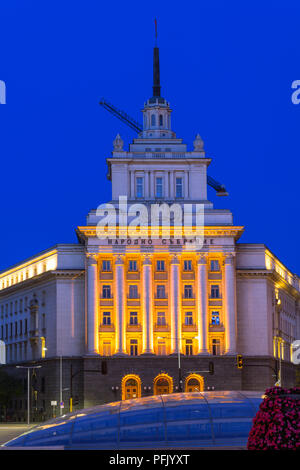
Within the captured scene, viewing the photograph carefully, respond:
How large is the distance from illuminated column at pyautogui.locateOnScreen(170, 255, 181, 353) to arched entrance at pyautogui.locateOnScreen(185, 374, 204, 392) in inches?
187

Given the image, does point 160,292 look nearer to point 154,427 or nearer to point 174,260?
point 174,260

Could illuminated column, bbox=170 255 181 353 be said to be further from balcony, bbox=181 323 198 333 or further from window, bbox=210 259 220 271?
window, bbox=210 259 220 271

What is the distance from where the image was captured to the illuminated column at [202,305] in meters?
138

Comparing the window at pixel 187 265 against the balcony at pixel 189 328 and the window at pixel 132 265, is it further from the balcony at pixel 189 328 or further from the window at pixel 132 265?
the balcony at pixel 189 328

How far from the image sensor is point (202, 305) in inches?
5507

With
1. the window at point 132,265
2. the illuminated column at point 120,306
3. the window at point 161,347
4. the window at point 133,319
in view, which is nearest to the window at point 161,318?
the window at point 161,347

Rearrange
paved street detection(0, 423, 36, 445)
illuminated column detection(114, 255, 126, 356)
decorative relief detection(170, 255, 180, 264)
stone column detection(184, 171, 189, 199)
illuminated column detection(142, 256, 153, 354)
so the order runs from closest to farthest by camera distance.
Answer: paved street detection(0, 423, 36, 445) → illuminated column detection(114, 255, 126, 356) → illuminated column detection(142, 256, 153, 354) → decorative relief detection(170, 255, 180, 264) → stone column detection(184, 171, 189, 199)

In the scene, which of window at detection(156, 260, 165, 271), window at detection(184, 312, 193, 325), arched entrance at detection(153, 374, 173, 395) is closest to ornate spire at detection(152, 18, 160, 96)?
window at detection(156, 260, 165, 271)

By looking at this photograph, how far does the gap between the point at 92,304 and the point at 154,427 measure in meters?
93.7

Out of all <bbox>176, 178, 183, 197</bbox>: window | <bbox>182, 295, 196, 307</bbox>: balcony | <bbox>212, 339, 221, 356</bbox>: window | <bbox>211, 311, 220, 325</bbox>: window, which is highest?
<bbox>176, 178, 183, 197</bbox>: window

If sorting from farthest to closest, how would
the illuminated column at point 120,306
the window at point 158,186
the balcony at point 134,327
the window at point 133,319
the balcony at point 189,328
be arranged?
the window at point 158,186, the window at point 133,319, the balcony at point 134,327, the balcony at point 189,328, the illuminated column at point 120,306

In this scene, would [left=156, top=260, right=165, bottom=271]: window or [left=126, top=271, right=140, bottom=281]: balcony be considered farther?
[left=156, top=260, right=165, bottom=271]: window

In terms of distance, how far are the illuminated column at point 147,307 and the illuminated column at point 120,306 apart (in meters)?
3.19

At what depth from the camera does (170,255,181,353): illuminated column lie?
138875 mm
